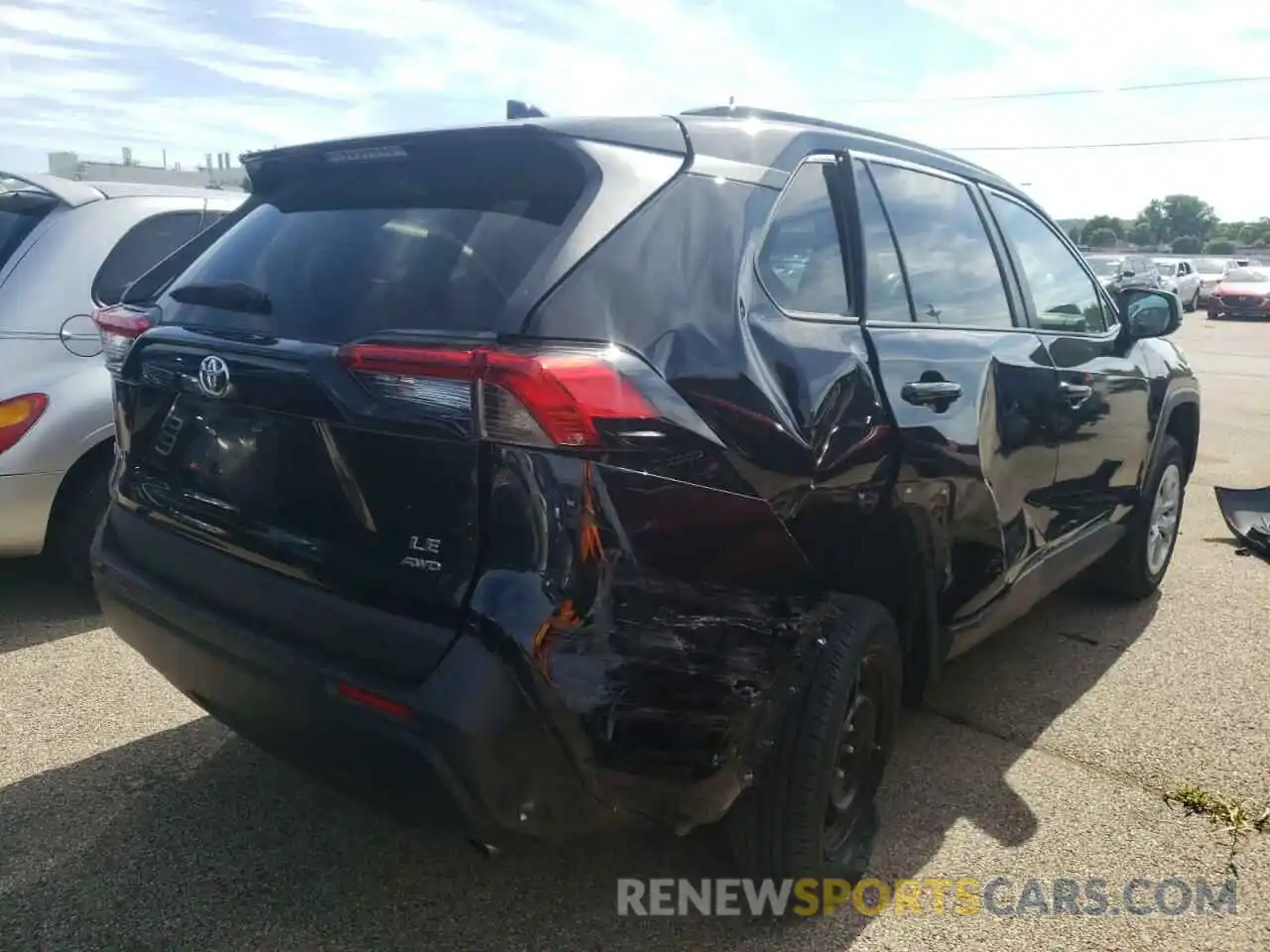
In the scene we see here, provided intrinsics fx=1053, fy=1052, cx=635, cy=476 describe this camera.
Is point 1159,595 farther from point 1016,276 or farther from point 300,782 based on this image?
point 300,782

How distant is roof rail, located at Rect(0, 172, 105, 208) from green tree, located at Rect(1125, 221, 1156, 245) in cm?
7158

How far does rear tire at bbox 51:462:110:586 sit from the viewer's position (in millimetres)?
4066

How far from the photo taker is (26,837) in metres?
2.67

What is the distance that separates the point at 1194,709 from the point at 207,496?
3248mm

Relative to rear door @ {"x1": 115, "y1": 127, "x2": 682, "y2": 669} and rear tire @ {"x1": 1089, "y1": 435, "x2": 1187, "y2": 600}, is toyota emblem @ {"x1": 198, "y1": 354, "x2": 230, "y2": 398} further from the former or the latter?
rear tire @ {"x1": 1089, "y1": 435, "x2": 1187, "y2": 600}

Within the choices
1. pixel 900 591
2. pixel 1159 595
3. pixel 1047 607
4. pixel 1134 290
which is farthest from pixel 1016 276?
pixel 1159 595

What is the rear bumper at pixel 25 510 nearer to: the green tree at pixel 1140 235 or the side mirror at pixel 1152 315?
the side mirror at pixel 1152 315

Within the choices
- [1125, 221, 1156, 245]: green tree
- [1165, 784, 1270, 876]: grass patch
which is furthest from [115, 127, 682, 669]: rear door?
[1125, 221, 1156, 245]: green tree

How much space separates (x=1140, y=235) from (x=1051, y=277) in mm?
75934

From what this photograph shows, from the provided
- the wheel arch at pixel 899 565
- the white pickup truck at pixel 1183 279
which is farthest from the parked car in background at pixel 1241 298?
the wheel arch at pixel 899 565

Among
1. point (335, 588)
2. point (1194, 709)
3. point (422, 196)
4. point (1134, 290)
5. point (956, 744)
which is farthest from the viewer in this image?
point (1134, 290)

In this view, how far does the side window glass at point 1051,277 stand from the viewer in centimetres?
364

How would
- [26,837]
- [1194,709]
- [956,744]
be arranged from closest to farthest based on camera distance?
[26,837] < [956,744] < [1194,709]

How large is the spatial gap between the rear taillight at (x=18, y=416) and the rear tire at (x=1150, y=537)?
4312 millimetres
